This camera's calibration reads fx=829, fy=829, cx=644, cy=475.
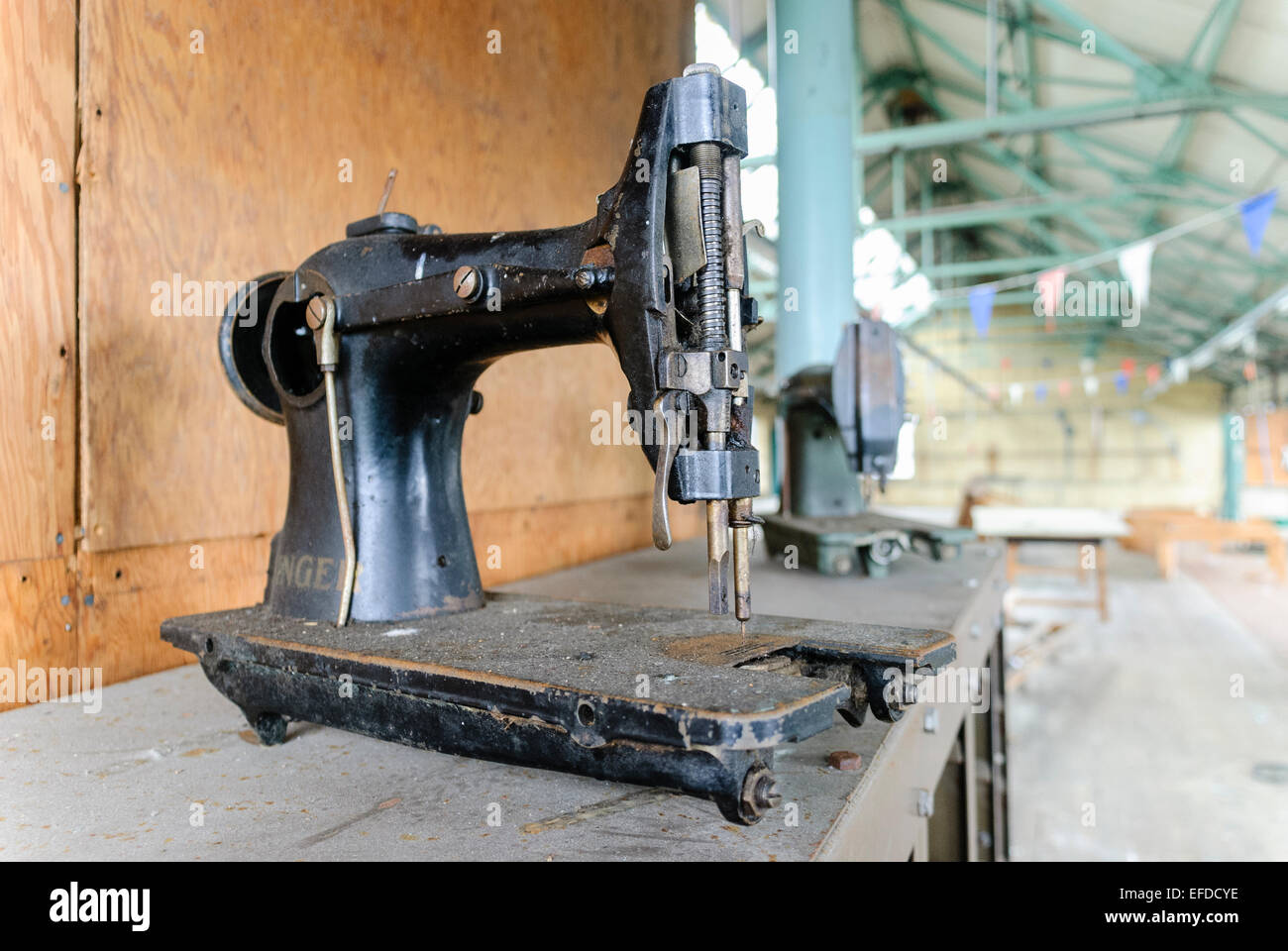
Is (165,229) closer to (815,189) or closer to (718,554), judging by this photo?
(718,554)

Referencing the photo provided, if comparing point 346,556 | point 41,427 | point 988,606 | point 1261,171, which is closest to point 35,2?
point 41,427

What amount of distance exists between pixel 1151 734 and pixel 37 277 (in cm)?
515

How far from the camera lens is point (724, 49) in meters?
5.88

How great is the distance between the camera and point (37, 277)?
1159 mm

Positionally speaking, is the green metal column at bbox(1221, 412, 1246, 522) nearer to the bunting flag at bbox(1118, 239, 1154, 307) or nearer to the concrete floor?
the concrete floor

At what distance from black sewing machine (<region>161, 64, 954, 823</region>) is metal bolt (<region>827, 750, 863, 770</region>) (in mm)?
49

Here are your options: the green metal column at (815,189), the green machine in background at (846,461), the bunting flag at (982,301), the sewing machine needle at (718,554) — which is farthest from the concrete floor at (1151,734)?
the sewing machine needle at (718,554)

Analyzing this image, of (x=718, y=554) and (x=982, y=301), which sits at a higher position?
(x=982, y=301)

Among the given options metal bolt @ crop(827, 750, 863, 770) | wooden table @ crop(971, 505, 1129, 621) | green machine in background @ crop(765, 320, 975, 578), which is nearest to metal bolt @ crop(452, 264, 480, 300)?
metal bolt @ crop(827, 750, 863, 770)

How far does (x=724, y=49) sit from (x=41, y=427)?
18.8 feet

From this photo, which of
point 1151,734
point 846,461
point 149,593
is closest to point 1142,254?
point 1151,734

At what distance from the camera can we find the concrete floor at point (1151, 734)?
3.43 meters

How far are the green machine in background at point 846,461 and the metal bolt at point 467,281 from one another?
4.43 feet

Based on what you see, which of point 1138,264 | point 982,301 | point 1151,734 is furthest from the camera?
point 982,301
